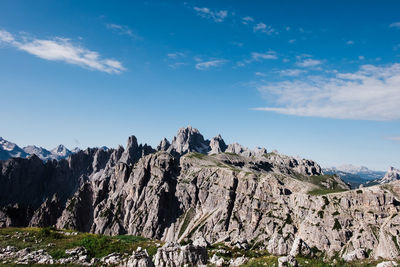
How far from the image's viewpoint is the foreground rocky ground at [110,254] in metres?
37.3

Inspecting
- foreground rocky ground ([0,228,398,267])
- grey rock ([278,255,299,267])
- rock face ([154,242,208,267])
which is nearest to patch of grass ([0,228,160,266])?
foreground rocky ground ([0,228,398,267])

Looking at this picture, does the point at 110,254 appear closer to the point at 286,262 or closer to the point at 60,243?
the point at 60,243

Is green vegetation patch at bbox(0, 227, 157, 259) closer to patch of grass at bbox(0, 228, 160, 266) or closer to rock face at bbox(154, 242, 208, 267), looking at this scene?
patch of grass at bbox(0, 228, 160, 266)

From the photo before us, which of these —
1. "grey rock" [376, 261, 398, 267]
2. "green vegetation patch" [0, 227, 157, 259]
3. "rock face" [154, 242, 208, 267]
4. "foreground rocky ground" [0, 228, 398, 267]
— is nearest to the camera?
"grey rock" [376, 261, 398, 267]

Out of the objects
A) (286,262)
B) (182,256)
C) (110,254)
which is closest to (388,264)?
(286,262)

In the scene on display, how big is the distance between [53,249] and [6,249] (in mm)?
7481

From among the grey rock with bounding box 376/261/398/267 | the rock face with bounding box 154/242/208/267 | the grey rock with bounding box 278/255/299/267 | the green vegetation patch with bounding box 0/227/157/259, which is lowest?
the green vegetation patch with bounding box 0/227/157/259

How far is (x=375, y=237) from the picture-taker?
19588cm

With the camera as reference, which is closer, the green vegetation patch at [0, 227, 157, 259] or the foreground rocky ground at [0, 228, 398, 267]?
the foreground rocky ground at [0, 228, 398, 267]

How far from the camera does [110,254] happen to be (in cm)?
4594

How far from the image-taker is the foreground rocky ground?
37312 mm

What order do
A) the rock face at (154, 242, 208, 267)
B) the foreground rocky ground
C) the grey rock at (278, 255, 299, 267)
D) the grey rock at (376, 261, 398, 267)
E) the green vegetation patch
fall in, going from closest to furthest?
the grey rock at (376, 261, 398, 267) < the grey rock at (278, 255, 299, 267) < the foreground rocky ground < the rock face at (154, 242, 208, 267) < the green vegetation patch

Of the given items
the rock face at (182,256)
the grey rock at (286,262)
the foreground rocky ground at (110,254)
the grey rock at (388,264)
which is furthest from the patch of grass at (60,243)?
the grey rock at (388,264)

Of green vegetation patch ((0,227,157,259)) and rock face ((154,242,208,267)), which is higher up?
rock face ((154,242,208,267))
